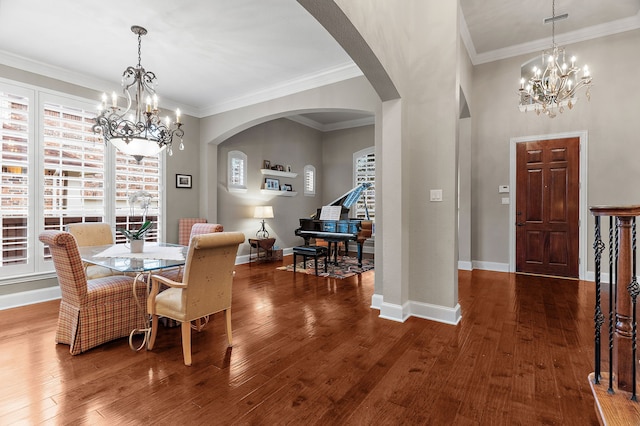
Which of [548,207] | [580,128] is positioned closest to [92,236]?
[548,207]

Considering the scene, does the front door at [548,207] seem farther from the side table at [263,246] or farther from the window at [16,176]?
the window at [16,176]

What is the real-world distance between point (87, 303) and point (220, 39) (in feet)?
9.85

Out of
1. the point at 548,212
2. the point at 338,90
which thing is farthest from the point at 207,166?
the point at 548,212

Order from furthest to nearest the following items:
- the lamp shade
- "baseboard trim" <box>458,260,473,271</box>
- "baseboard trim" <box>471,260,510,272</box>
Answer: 1. the lamp shade
2. "baseboard trim" <box>458,260,473,271</box>
3. "baseboard trim" <box>471,260,510,272</box>

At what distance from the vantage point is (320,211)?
6645mm

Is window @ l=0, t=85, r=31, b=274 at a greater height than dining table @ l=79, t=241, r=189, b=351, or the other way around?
window @ l=0, t=85, r=31, b=274

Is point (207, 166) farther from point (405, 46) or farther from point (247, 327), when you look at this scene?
point (405, 46)

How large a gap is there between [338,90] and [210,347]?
11.6 ft

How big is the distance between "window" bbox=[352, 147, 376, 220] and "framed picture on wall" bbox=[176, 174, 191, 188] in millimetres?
4160

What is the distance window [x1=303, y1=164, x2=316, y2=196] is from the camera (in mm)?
8336

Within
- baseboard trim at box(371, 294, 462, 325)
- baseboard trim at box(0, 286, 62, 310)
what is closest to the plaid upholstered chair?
baseboard trim at box(0, 286, 62, 310)

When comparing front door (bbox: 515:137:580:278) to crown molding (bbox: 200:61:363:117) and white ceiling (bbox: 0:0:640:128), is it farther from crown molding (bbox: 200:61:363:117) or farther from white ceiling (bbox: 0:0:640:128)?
crown molding (bbox: 200:61:363:117)

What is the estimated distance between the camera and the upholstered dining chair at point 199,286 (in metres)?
2.34

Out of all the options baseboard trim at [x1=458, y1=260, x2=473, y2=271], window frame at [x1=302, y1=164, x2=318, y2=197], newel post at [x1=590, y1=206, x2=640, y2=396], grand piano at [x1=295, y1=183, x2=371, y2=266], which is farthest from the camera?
window frame at [x1=302, y1=164, x2=318, y2=197]
